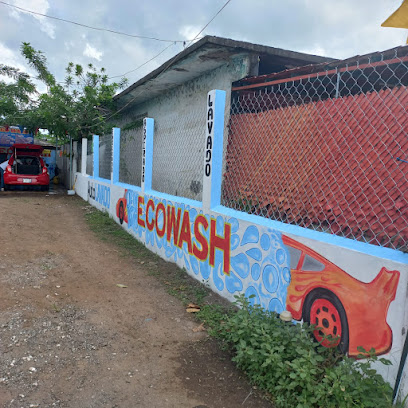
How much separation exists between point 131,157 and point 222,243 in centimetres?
565

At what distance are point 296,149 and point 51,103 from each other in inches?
385

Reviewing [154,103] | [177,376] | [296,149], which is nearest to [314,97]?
[296,149]

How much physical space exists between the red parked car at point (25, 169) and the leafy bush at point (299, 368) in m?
11.8

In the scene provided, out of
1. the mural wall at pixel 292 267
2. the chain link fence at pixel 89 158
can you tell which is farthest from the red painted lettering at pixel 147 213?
the chain link fence at pixel 89 158

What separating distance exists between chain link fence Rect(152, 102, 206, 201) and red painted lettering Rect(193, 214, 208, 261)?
2.33 metres

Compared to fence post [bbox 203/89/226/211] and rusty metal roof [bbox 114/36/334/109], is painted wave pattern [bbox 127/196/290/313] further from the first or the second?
rusty metal roof [bbox 114/36/334/109]

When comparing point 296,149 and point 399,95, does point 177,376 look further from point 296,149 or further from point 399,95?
point 399,95

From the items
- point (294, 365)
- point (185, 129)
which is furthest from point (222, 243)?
point (185, 129)

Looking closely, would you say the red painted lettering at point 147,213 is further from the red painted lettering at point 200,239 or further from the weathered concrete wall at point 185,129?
the red painted lettering at point 200,239

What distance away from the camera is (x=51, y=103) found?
11148 mm

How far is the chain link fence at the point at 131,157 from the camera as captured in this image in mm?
7884

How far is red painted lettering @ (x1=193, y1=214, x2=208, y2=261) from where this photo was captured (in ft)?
13.1

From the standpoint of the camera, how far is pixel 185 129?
23.7 feet

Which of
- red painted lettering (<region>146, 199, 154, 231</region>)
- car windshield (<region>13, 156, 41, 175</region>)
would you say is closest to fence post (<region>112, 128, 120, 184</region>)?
red painted lettering (<region>146, 199, 154, 231</region>)
